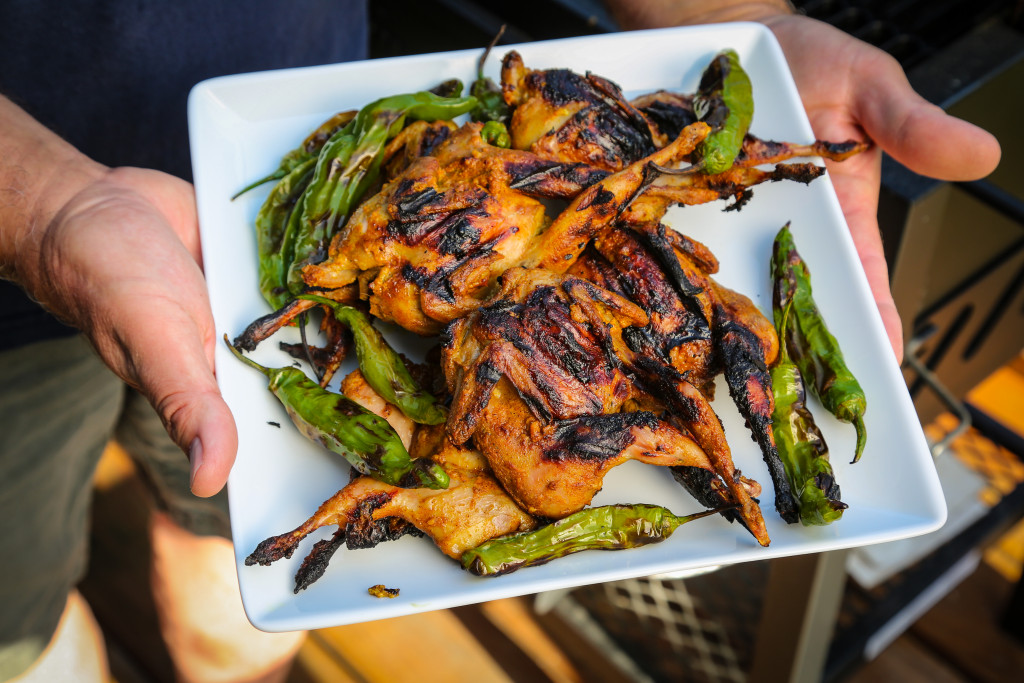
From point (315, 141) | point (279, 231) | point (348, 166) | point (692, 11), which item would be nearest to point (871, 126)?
point (692, 11)

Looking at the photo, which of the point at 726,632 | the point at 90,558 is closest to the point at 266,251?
the point at 726,632

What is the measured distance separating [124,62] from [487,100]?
54.4 inches

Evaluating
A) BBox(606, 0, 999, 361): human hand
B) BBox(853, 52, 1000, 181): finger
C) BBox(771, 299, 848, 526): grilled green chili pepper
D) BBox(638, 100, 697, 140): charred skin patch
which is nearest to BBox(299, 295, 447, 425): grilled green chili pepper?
BBox(771, 299, 848, 526): grilled green chili pepper

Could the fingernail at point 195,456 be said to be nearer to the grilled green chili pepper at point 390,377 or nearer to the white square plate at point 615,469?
the white square plate at point 615,469

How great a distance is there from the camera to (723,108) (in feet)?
8.62

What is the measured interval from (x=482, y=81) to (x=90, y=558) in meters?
3.90

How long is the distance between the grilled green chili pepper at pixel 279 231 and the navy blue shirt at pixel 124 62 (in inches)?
14.2

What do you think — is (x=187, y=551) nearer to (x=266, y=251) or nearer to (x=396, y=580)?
(x=266, y=251)

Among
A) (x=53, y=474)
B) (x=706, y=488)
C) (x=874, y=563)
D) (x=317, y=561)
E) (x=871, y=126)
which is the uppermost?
(x=871, y=126)

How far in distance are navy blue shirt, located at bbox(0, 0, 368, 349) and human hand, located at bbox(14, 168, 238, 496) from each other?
57 centimetres

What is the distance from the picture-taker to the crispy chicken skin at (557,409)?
2068 millimetres

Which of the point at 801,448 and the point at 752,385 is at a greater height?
the point at 752,385

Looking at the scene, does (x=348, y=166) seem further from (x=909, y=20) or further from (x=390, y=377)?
(x=909, y=20)

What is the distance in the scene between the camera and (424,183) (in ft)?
7.88
